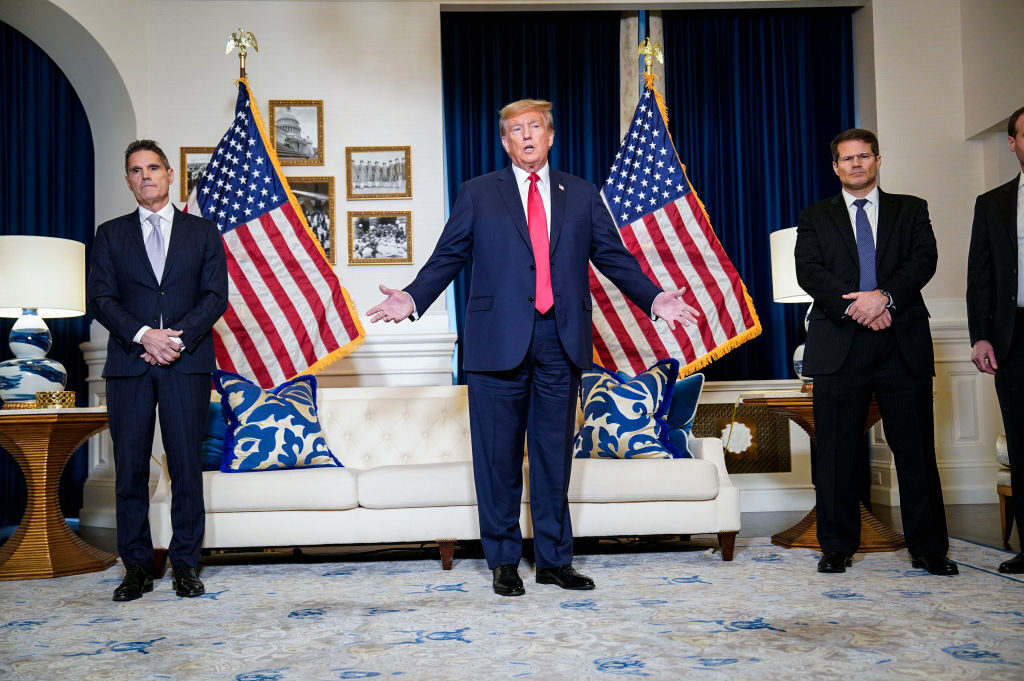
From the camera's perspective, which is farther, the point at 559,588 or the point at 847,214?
the point at 847,214

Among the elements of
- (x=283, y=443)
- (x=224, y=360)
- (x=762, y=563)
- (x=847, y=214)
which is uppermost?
(x=847, y=214)

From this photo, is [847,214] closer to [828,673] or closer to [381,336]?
[828,673]

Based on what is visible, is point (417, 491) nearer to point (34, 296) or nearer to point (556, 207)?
point (556, 207)

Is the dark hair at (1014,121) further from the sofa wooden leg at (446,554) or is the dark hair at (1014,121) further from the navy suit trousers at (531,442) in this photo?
the sofa wooden leg at (446,554)

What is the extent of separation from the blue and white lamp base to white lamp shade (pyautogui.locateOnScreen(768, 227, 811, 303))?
344cm

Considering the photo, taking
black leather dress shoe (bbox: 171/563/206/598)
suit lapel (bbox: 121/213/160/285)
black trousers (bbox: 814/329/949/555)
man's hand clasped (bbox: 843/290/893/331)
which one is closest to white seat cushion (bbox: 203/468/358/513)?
black leather dress shoe (bbox: 171/563/206/598)

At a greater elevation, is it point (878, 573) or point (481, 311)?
point (481, 311)

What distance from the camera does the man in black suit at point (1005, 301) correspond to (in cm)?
307

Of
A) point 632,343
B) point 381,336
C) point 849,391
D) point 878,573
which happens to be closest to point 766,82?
point 632,343

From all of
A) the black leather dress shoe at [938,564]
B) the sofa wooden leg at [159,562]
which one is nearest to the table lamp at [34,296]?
the sofa wooden leg at [159,562]

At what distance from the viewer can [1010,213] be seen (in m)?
3.14

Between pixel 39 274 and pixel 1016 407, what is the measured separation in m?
3.94

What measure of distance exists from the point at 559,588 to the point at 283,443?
1413 millimetres

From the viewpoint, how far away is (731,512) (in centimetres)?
362
